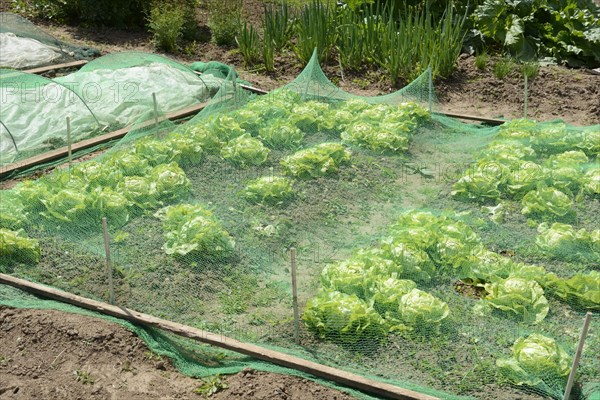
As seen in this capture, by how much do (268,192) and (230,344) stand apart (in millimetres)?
1816

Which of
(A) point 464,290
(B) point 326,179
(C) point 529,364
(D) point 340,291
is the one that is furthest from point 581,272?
(B) point 326,179

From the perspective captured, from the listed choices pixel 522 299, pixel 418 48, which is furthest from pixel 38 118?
pixel 522 299

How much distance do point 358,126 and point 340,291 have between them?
2.70 meters

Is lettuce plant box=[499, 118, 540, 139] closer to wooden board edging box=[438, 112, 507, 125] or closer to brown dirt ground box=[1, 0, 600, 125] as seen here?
wooden board edging box=[438, 112, 507, 125]

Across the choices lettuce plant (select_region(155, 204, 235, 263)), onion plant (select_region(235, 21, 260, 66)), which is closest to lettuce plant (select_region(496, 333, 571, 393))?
lettuce plant (select_region(155, 204, 235, 263))

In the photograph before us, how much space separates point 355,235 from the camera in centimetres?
555

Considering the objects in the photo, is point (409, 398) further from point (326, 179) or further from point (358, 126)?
point (358, 126)

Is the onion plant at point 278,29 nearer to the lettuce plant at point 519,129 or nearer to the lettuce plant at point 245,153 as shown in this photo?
the lettuce plant at point 245,153

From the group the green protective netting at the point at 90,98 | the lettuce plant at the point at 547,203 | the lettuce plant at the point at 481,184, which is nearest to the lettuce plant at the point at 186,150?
the green protective netting at the point at 90,98

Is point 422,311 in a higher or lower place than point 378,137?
lower

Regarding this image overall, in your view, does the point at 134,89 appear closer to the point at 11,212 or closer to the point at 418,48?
the point at 11,212

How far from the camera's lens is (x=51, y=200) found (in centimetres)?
542

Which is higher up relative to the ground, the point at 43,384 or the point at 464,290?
the point at 464,290

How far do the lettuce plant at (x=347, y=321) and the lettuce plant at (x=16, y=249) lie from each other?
2051 mm
